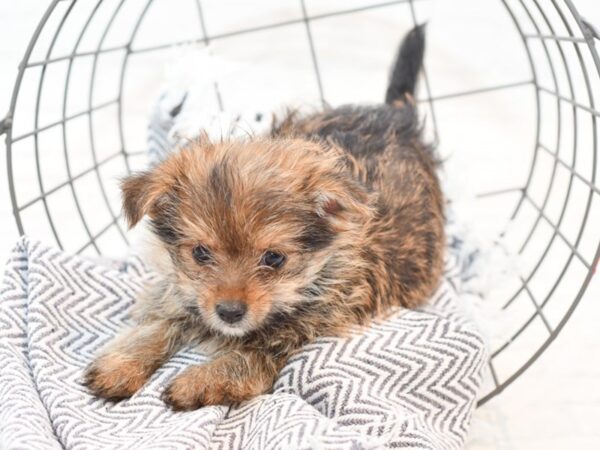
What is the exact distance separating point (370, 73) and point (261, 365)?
78.2 inches

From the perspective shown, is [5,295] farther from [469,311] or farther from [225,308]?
[469,311]

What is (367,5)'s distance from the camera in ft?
11.9

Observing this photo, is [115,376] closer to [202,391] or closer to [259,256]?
[202,391]

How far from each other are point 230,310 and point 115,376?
0.47 m

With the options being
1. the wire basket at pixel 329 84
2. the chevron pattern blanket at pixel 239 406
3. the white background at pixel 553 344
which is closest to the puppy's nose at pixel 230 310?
the chevron pattern blanket at pixel 239 406

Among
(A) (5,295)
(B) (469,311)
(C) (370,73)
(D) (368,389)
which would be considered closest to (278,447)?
(D) (368,389)

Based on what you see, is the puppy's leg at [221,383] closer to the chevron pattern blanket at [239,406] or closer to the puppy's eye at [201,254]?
the chevron pattern blanket at [239,406]

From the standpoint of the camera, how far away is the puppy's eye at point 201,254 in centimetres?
203

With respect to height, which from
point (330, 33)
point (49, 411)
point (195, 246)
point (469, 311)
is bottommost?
point (469, 311)

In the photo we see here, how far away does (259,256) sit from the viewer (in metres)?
2.00

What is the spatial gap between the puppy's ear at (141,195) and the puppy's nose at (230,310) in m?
0.34

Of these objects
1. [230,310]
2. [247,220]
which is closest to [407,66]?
[247,220]

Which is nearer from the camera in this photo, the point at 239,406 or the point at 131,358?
the point at 239,406

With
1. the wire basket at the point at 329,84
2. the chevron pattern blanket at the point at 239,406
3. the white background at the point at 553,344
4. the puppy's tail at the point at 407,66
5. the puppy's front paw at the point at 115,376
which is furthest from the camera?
the wire basket at the point at 329,84
